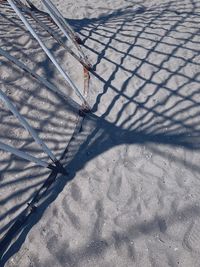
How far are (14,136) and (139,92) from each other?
1.40 metres

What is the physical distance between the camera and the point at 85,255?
8.27ft

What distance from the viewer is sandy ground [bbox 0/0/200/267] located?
255 centimetres

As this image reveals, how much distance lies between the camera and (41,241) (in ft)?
8.71

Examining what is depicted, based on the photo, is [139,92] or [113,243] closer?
[113,243]

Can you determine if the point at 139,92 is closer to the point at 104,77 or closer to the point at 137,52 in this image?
the point at 104,77

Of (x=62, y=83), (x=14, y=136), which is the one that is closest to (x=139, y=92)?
(x=62, y=83)

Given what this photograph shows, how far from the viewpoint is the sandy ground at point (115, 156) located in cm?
255

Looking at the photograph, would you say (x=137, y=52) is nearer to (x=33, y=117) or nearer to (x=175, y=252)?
(x=33, y=117)

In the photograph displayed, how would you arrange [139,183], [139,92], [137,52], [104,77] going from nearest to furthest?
[139,183] → [139,92] → [104,77] → [137,52]

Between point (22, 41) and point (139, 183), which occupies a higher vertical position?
point (22, 41)

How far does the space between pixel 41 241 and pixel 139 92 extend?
193cm

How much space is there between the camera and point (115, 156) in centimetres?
316

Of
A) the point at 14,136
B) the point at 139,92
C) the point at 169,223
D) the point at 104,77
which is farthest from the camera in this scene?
the point at 104,77

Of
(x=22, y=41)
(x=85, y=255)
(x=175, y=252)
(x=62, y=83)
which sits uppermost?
(x=22, y=41)
